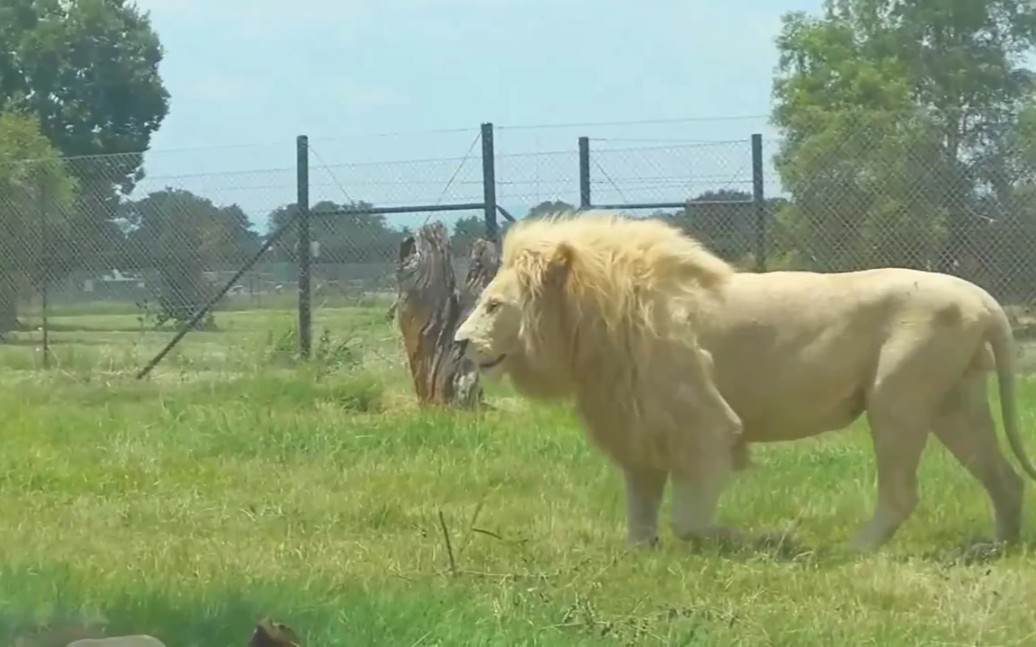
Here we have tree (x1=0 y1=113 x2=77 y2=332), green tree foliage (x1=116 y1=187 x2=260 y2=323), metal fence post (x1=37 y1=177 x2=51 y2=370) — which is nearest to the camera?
green tree foliage (x1=116 y1=187 x2=260 y2=323)

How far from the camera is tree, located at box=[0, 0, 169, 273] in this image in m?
41.2

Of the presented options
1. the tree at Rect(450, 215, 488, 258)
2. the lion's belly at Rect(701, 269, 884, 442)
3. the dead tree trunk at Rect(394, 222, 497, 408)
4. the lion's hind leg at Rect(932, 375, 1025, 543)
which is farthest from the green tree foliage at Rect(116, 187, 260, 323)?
the lion's hind leg at Rect(932, 375, 1025, 543)

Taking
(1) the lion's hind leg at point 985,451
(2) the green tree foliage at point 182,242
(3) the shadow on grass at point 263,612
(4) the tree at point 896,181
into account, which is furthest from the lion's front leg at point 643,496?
(2) the green tree foliage at point 182,242

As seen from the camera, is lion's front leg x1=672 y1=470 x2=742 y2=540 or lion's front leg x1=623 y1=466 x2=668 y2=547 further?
lion's front leg x1=623 y1=466 x2=668 y2=547

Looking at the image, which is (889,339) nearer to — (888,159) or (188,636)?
(188,636)

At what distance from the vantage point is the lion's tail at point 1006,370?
6.83m

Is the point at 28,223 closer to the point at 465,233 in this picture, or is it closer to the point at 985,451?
the point at 465,233

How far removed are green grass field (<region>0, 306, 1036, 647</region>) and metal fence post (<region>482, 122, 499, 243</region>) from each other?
9.07ft

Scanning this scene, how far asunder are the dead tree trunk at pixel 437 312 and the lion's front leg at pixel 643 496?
15.1 ft

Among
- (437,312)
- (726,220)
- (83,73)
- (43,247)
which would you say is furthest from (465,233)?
→ (83,73)

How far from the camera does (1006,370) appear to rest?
22.7 ft

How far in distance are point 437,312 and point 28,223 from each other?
25.6 feet

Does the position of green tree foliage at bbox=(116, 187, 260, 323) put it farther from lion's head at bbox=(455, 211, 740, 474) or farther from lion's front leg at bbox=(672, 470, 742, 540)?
lion's front leg at bbox=(672, 470, 742, 540)

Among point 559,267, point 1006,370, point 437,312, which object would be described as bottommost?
point 1006,370
